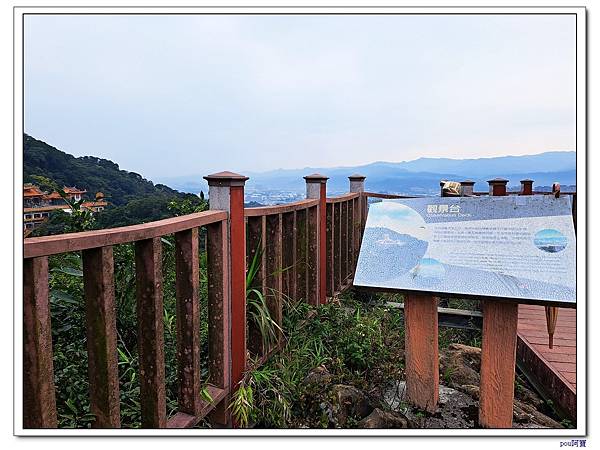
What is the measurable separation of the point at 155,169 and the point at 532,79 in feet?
8.98

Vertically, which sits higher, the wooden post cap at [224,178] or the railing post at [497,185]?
the railing post at [497,185]

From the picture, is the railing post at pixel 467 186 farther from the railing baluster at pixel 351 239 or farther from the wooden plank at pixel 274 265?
the wooden plank at pixel 274 265

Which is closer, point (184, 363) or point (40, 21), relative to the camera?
point (184, 363)

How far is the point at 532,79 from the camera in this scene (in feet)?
8.87

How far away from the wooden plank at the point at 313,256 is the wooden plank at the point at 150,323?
1.95m

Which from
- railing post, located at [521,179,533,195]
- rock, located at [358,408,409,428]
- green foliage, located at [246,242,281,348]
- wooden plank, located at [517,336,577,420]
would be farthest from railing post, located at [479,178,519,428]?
railing post, located at [521,179,533,195]

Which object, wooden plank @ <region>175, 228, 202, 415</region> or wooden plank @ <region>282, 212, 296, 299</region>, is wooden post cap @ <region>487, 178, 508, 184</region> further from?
wooden plank @ <region>175, 228, 202, 415</region>

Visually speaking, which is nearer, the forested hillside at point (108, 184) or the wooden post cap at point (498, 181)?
the forested hillside at point (108, 184)

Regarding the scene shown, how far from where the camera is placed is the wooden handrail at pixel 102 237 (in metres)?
1.29

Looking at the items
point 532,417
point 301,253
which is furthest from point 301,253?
point 532,417

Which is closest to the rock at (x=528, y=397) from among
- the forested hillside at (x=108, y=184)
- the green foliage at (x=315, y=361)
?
the green foliage at (x=315, y=361)

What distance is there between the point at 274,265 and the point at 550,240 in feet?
4.88

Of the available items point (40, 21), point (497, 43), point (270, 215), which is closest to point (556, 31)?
point (497, 43)

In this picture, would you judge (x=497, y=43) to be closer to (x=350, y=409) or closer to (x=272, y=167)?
(x=272, y=167)
